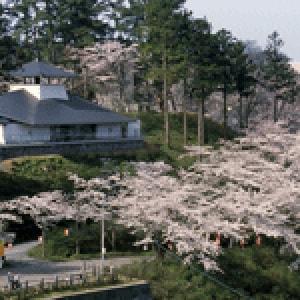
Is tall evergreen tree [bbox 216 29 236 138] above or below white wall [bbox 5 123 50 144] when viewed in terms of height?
above

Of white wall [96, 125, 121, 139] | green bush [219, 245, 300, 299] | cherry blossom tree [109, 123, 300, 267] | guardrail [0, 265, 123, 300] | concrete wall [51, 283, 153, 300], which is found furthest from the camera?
white wall [96, 125, 121, 139]

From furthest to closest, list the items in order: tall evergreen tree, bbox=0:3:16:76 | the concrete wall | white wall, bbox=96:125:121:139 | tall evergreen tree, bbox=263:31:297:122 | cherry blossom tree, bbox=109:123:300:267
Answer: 1. tall evergreen tree, bbox=263:31:297:122
2. white wall, bbox=96:125:121:139
3. tall evergreen tree, bbox=0:3:16:76
4. cherry blossom tree, bbox=109:123:300:267
5. the concrete wall

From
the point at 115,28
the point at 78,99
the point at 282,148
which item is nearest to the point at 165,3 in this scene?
the point at 78,99

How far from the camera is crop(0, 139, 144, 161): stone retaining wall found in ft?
149

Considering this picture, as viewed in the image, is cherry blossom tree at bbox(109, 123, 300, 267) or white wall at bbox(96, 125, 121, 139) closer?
cherry blossom tree at bbox(109, 123, 300, 267)

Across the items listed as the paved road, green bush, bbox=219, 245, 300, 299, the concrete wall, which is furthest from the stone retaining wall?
the concrete wall

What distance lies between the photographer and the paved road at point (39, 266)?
27156 millimetres

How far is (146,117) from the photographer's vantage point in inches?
2429

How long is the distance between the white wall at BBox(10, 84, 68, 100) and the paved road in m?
22.1

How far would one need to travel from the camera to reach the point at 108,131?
51.5 metres

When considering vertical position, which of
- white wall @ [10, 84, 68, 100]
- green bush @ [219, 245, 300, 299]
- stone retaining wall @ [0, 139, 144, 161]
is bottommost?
green bush @ [219, 245, 300, 299]

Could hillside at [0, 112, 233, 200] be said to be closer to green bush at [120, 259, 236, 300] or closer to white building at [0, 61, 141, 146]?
white building at [0, 61, 141, 146]

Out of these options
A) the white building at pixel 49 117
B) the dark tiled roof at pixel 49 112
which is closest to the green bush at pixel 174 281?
the white building at pixel 49 117

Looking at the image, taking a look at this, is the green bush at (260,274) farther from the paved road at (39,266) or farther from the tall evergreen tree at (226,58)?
the tall evergreen tree at (226,58)
